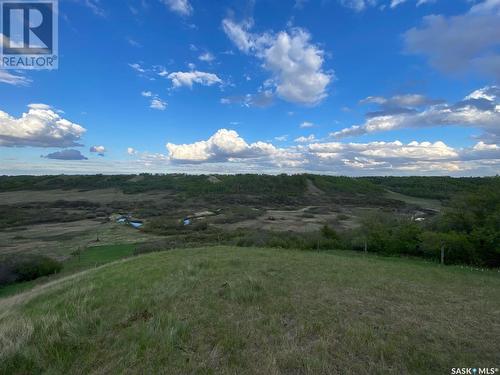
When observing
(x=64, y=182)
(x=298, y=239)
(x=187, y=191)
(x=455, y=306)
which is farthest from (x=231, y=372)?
(x=64, y=182)

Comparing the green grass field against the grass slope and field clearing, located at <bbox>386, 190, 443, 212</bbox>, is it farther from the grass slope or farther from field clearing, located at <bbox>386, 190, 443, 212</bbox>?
field clearing, located at <bbox>386, 190, 443, 212</bbox>

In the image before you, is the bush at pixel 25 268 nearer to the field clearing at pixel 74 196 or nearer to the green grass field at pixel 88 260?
the green grass field at pixel 88 260

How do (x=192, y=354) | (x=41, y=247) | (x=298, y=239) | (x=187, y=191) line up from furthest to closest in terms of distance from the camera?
(x=187, y=191)
(x=41, y=247)
(x=298, y=239)
(x=192, y=354)

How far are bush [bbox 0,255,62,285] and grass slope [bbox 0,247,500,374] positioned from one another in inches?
697

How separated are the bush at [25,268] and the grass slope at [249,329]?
17.7m

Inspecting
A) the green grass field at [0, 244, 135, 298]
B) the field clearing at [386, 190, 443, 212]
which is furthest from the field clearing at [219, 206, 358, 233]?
the field clearing at [386, 190, 443, 212]

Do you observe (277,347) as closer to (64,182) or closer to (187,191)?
(187,191)

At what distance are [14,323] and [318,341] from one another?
7.33 meters

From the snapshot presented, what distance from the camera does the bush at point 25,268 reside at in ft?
83.6

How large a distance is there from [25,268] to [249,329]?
27.7 m

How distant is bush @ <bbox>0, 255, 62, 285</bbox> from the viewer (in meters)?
25.5

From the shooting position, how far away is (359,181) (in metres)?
137

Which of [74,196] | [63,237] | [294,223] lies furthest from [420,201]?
[74,196]

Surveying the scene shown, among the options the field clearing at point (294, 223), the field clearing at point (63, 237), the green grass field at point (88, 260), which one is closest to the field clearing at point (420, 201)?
the field clearing at point (294, 223)
